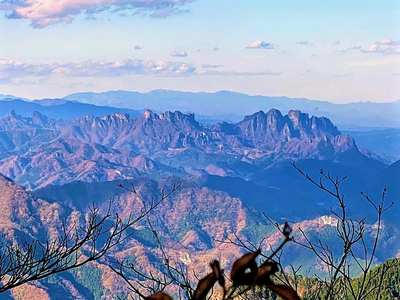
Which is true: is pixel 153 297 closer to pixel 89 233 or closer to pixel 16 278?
pixel 16 278

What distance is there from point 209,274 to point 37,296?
678 ft

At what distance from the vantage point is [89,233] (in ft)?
22.1

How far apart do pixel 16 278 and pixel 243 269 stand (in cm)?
420

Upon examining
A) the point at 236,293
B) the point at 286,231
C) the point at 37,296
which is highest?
the point at 286,231

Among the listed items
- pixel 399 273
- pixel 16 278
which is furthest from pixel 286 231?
pixel 399 273

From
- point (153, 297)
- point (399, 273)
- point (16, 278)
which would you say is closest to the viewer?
point (153, 297)

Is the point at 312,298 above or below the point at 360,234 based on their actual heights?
below

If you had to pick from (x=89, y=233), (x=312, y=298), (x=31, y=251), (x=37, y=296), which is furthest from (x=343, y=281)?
(x=37, y=296)

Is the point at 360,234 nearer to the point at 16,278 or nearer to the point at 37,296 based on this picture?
the point at 16,278

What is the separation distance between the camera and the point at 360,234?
21.7 feet

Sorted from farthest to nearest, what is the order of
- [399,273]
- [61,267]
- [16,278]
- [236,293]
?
[399,273] → [61,267] → [16,278] → [236,293]

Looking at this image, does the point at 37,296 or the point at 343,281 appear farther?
the point at 37,296

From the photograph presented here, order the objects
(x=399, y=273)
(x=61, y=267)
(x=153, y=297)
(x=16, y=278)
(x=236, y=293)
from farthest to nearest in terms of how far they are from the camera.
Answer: (x=399, y=273)
(x=61, y=267)
(x=16, y=278)
(x=236, y=293)
(x=153, y=297)

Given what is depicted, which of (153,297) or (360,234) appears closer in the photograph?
(153,297)
